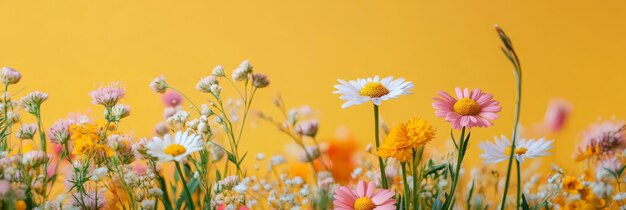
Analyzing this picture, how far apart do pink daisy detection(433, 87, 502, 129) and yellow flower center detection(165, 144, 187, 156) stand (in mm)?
237

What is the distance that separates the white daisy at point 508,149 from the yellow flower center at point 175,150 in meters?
0.29

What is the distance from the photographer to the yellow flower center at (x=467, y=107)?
74 centimetres


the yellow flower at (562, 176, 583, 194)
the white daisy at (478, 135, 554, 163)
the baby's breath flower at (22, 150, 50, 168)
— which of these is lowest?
the baby's breath flower at (22, 150, 50, 168)

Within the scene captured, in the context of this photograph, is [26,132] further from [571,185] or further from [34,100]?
[571,185]

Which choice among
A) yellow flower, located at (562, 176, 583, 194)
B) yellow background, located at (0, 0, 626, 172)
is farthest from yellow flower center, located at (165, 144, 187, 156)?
yellow background, located at (0, 0, 626, 172)

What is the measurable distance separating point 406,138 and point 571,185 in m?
0.39

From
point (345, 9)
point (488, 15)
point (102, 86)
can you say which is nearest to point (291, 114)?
point (102, 86)

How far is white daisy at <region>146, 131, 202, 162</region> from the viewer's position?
0.75 meters

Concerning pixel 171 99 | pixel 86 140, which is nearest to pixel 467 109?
pixel 86 140

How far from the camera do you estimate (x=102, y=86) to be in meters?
0.91

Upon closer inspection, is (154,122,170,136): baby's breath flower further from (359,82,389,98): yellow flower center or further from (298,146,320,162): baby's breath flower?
(359,82,389,98): yellow flower center

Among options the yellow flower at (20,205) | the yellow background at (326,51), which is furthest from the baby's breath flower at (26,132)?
the yellow background at (326,51)

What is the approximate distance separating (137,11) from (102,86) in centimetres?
74

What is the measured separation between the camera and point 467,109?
74 cm
